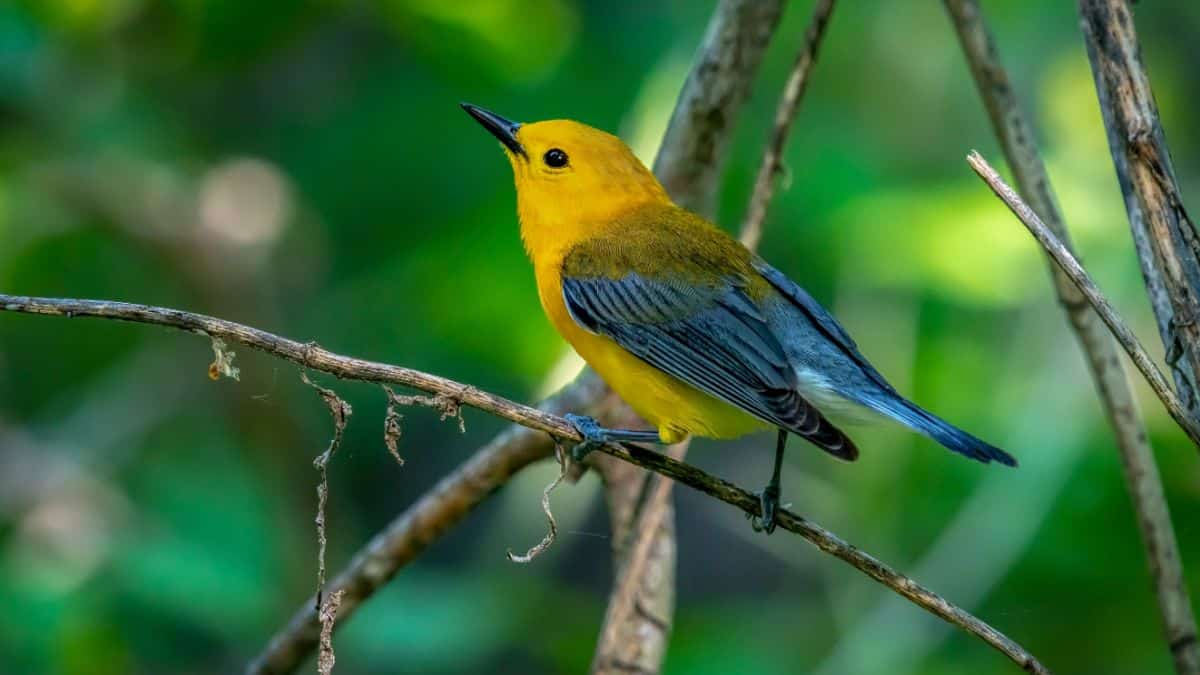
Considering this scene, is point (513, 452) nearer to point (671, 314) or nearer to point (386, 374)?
point (671, 314)

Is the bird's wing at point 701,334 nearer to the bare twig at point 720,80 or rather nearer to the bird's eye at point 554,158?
the bare twig at point 720,80

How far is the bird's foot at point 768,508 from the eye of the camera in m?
2.93

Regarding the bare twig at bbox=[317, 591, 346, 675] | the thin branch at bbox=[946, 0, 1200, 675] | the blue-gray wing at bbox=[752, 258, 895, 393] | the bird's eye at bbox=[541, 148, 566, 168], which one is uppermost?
the thin branch at bbox=[946, 0, 1200, 675]

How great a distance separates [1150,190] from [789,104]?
1.31m

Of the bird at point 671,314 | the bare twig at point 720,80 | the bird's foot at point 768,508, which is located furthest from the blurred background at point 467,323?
the bare twig at point 720,80

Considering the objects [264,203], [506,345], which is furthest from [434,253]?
[264,203]

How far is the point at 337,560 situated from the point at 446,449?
3.67 ft

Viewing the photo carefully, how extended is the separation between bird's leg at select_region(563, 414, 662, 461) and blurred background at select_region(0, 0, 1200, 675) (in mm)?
688

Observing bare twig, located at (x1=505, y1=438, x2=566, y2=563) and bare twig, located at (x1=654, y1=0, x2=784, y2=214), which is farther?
bare twig, located at (x1=654, y1=0, x2=784, y2=214)

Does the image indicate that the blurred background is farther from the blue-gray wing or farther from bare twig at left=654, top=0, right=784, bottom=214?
bare twig at left=654, top=0, right=784, bottom=214

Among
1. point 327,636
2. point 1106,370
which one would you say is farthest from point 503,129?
point 327,636

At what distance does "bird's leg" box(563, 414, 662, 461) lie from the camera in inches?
113

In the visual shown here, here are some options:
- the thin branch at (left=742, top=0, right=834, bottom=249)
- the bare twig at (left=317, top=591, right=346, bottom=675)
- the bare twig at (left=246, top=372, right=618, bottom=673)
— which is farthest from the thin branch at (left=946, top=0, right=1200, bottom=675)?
the bare twig at (left=317, top=591, right=346, bottom=675)

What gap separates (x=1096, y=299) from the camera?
2205mm
